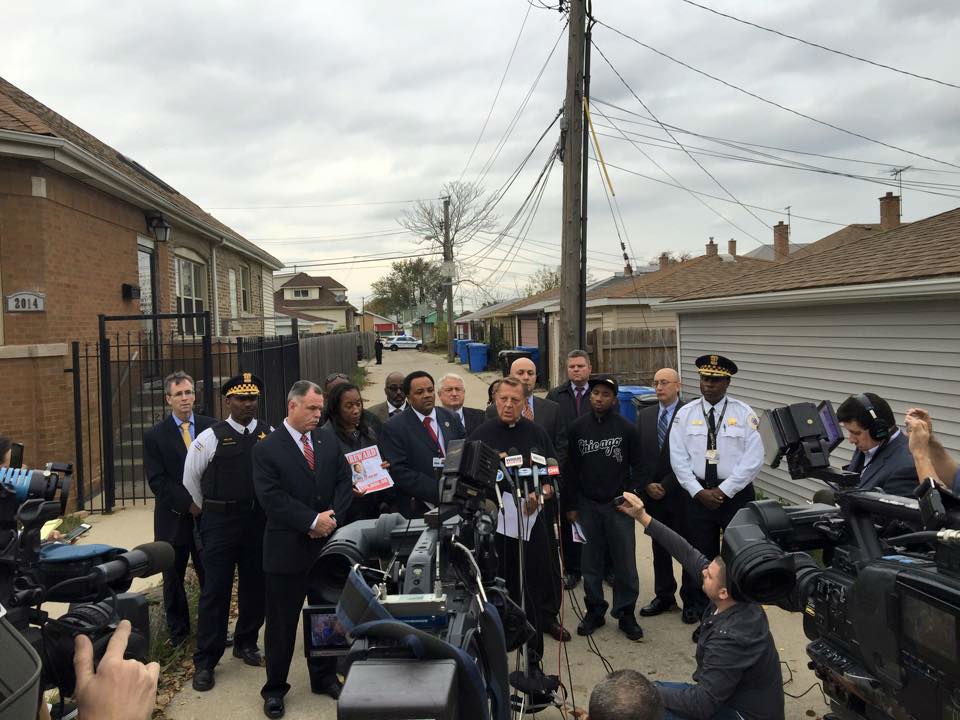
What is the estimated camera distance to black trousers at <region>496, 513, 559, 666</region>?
180 inches

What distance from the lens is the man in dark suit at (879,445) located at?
358cm

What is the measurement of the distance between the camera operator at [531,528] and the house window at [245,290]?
16.1m

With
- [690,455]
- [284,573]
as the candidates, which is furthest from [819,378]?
[284,573]

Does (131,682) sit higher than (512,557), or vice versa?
(131,682)

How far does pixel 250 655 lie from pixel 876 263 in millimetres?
7181

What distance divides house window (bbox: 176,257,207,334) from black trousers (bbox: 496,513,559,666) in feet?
33.0

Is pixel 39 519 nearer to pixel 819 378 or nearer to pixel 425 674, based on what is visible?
pixel 425 674

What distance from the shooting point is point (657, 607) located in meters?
5.33

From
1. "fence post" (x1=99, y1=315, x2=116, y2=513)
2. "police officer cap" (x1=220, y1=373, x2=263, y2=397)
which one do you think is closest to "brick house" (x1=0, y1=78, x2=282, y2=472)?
"fence post" (x1=99, y1=315, x2=116, y2=513)

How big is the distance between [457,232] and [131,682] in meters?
41.4

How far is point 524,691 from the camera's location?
11.9 ft

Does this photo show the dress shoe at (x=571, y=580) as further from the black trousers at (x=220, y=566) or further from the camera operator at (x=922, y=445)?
the camera operator at (x=922, y=445)

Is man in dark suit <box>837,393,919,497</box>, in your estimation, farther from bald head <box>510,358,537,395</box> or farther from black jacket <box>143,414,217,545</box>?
black jacket <box>143,414,217,545</box>

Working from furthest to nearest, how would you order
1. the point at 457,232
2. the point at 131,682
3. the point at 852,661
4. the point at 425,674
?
the point at 457,232, the point at 852,661, the point at 425,674, the point at 131,682
